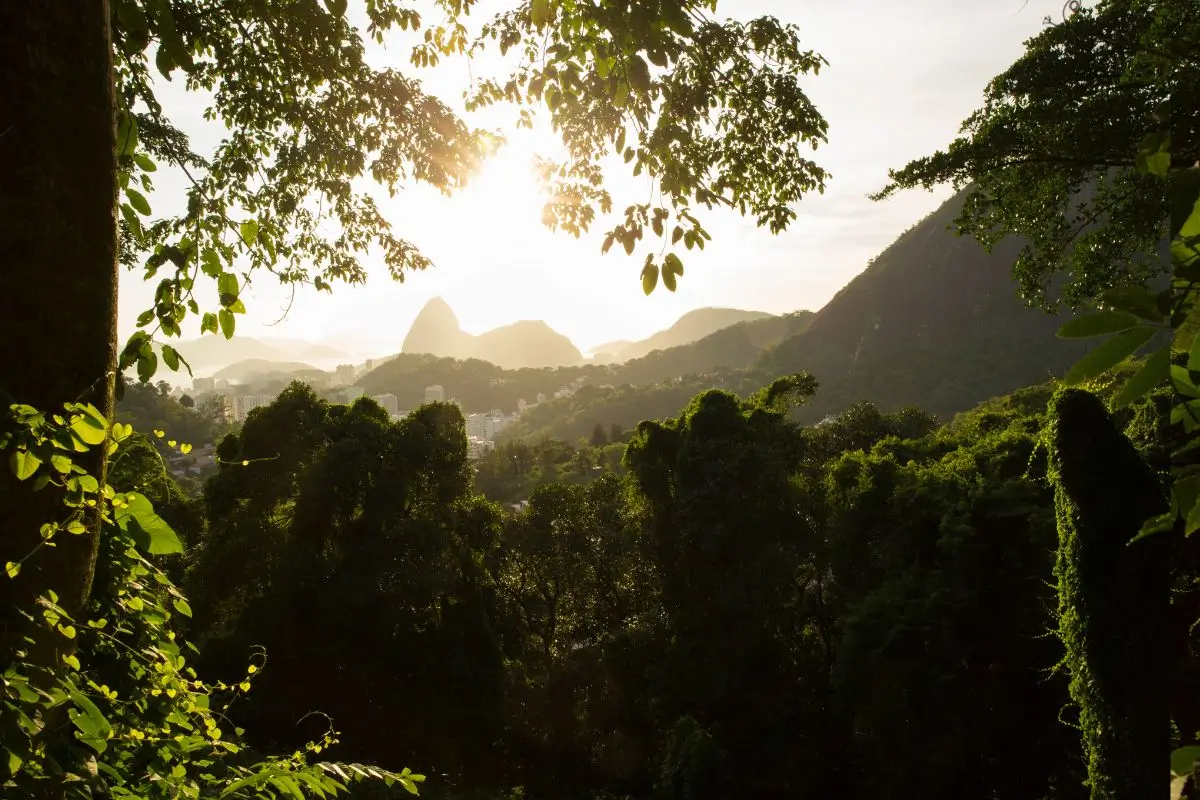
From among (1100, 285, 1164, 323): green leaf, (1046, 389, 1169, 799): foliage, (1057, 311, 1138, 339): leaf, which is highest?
(1100, 285, 1164, 323): green leaf

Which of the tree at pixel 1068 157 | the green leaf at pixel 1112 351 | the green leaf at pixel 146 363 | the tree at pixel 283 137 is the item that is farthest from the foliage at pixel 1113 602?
the green leaf at pixel 146 363

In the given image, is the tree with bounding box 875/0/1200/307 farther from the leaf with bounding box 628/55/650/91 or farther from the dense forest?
the leaf with bounding box 628/55/650/91

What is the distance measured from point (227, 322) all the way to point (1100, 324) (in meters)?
2.12

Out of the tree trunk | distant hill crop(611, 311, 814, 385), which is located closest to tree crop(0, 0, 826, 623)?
the tree trunk

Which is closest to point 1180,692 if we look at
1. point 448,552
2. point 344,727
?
point 448,552

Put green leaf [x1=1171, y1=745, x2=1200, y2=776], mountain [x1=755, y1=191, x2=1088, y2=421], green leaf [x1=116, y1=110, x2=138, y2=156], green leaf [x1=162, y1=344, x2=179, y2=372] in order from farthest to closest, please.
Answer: mountain [x1=755, y1=191, x2=1088, y2=421] < green leaf [x1=116, y1=110, x2=138, y2=156] < green leaf [x1=162, y1=344, x2=179, y2=372] < green leaf [x1=1171, y1=745, x2=1200, y2=776]

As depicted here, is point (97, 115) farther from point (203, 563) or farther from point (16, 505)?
point (203, 563)

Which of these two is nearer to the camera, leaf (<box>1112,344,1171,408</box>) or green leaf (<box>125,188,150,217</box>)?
leaf (<box>1112,344,1171,408</box>)

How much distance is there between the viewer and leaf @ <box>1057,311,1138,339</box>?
37.8 inches

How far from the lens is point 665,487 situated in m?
14.1

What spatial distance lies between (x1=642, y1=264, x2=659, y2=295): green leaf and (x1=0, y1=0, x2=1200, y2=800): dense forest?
0.07 feet

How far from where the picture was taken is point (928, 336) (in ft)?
356

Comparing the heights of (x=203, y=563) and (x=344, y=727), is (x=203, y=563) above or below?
above

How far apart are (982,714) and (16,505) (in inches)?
477
